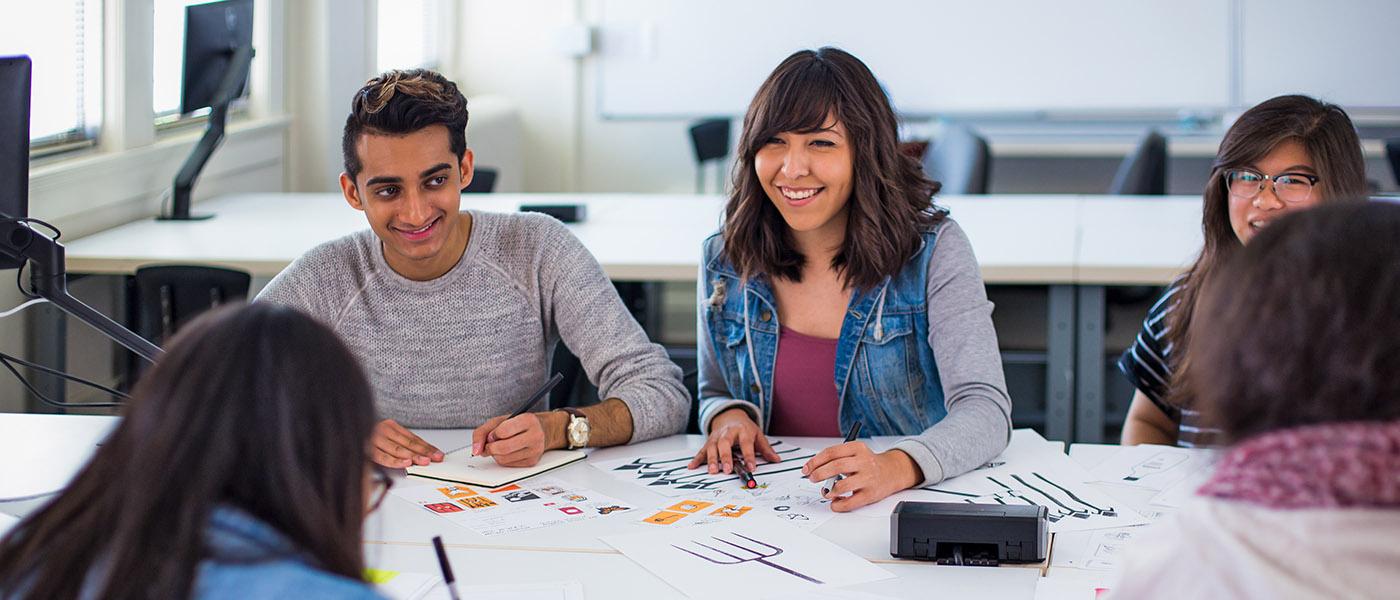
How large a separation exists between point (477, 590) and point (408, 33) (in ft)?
14.2

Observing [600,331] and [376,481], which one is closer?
[376,481]

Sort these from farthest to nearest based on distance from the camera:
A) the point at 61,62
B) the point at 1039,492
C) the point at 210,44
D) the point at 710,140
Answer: the point at 710,140
the point at 210,44
the point at 61,62
the point at 1039,492

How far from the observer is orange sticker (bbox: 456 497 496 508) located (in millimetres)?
1688

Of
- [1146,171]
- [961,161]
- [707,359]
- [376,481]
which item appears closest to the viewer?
[376,481]

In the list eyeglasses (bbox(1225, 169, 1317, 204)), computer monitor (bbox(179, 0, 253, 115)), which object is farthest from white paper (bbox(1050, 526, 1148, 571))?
computer monitor (bbox(179, 0, 253, 115))

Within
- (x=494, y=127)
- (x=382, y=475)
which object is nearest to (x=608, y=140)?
(x=494, y=127)

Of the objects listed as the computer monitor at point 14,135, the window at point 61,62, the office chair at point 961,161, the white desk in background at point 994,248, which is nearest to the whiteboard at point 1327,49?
the office chair at point 961,161

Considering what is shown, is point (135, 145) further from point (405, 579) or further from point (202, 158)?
point (405, 579)

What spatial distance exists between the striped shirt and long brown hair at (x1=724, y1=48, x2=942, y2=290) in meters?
0.37

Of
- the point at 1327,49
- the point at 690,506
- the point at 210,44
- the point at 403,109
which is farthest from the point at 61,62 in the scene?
the point at 1327,49

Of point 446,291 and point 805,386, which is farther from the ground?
point 446,291

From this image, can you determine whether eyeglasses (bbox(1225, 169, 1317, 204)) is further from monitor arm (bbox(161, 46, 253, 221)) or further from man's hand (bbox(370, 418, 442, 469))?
monitor arm (bbox(161, 46, 253, 221))

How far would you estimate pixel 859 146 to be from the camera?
2.03 meters

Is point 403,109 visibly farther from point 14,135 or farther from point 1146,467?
point 1146,467
